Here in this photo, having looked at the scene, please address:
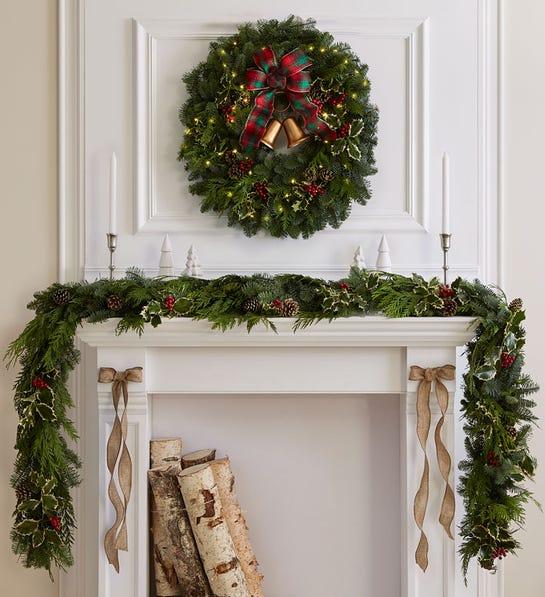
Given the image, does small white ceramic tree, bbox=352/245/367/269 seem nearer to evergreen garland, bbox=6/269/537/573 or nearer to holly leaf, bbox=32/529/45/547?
evergreen garland, bbox=6/269/537/573

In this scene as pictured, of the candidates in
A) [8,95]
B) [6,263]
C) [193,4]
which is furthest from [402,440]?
[8,95]

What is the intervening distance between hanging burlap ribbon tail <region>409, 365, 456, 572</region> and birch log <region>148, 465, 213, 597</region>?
648 millimetres

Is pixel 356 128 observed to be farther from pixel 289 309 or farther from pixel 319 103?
pixel 289 309

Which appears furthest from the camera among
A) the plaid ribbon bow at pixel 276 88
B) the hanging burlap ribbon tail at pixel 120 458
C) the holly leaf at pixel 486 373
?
the plaid ribbon bow at pixel 276 88

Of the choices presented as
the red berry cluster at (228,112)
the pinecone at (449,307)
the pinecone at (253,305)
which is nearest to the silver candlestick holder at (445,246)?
the pinecone at (449,307)

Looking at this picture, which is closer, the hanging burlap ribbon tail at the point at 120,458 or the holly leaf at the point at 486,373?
the holly leaf at the point at 486,373

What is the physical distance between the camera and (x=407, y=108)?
210cm

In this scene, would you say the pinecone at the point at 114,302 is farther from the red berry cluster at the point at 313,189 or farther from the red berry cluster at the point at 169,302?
the red berry cluster at the point at 313,189

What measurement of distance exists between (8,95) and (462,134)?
4.70ft

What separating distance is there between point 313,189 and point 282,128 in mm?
217

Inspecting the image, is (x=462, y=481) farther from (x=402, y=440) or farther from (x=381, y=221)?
(x=381, y=221)

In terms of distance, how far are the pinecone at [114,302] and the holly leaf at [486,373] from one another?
0.97 meters

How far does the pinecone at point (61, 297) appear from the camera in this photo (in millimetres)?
1872

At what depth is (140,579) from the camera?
194 cm
